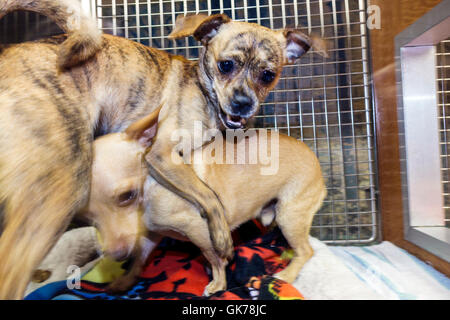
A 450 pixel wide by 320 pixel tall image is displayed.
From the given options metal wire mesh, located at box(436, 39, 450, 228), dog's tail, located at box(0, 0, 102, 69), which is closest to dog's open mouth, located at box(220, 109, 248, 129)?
dog's tail, located at box(0, 0, 102, 69)

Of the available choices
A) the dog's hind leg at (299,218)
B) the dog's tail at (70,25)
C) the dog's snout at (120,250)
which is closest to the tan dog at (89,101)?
the dog's tail at (70,25)

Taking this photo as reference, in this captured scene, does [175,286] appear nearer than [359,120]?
Yes

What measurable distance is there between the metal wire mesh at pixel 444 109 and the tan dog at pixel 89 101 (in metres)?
0.47

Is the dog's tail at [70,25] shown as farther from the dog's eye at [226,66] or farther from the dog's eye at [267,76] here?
the dog's eye at [267,76]

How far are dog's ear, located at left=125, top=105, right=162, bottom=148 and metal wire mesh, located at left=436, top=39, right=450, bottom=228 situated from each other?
0.97 metres

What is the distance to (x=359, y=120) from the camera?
1171 millimetres

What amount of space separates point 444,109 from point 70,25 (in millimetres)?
1233

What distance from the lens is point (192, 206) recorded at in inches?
35.0

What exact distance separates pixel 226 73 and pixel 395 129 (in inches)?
26.6

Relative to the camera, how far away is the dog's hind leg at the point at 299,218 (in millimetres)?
1057

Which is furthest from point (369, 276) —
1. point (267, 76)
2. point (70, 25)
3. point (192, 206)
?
point (70, 25)

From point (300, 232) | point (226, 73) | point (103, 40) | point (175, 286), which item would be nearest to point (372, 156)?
point (300, 232)

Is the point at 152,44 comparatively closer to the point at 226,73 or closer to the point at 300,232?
the point at 226,73

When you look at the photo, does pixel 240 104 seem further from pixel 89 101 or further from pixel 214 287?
pixel 214 287
